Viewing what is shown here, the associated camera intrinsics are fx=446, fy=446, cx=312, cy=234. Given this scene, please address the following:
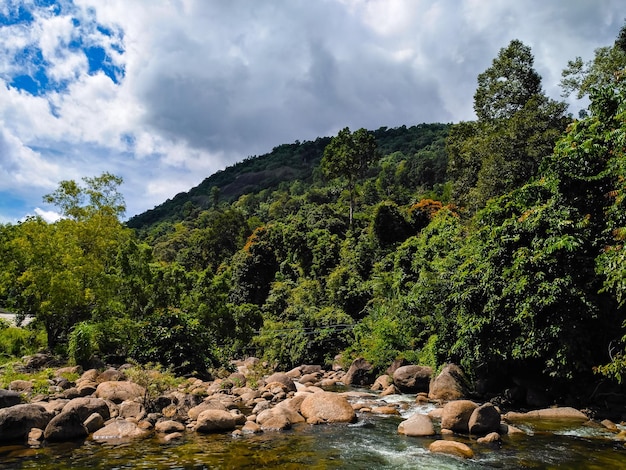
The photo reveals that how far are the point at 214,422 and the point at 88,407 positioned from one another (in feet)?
10.7

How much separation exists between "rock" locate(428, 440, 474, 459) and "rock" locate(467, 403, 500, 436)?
1.18m

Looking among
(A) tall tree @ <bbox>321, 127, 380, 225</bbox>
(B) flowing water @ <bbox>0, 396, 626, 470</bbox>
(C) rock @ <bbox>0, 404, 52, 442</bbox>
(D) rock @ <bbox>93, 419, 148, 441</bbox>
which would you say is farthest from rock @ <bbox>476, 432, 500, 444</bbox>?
(A) tall tree @ <bbox>321, 127, 380, 225</bbox>

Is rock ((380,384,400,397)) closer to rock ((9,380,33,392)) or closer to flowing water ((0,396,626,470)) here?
flowing water ((0,396,626,470))

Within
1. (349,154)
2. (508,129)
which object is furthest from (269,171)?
(508,129)

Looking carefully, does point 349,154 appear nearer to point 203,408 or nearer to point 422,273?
point 422,273

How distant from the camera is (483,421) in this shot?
9.98m

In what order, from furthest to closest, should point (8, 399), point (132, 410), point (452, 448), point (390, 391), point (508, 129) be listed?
point (508, 129) → point (390, 391) → point (132, 410) → point (8, 399) → point (452, 448)

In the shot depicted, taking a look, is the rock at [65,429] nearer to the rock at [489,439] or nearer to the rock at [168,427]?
the rock at [168,427]

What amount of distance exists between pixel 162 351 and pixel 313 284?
17.8 metres

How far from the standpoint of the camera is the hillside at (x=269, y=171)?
113575 millimetres

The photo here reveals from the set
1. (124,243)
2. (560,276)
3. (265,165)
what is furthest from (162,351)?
(265,165)

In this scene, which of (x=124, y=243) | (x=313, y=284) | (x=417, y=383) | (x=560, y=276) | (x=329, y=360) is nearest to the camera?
(x=560, y=276)

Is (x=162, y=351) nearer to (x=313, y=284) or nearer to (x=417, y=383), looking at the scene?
(x=417, y=383)

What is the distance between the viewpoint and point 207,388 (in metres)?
16.6
